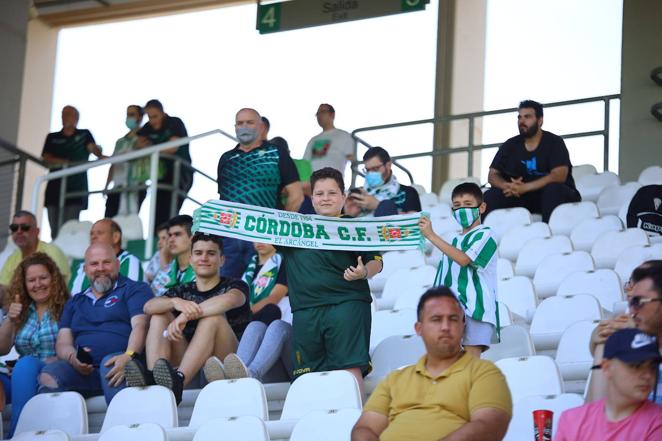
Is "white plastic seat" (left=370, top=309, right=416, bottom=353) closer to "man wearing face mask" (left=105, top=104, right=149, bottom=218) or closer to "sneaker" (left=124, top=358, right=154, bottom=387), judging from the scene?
"sneaker" (left=124, top=358, right=154, bottom=387)

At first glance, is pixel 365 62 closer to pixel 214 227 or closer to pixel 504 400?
pixel 214 227

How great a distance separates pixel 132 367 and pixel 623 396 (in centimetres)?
283

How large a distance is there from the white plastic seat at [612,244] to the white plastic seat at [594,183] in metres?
1.97

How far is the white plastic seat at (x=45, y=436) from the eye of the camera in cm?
616

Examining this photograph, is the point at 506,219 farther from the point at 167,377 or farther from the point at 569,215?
the point at 167,377

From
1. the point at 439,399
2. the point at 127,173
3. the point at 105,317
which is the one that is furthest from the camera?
the point at 127,173

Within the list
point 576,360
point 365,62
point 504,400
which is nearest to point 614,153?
point 365,62

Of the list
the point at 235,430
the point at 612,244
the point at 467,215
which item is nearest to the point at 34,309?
the point at 235,430

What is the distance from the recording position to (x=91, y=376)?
718 centimetres

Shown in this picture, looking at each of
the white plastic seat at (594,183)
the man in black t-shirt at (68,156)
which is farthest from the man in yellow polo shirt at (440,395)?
the man in black t-shirt at (68,156)

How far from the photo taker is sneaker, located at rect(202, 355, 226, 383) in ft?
21.6

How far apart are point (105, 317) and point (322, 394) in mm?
1720

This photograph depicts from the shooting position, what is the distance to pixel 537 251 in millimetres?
8711

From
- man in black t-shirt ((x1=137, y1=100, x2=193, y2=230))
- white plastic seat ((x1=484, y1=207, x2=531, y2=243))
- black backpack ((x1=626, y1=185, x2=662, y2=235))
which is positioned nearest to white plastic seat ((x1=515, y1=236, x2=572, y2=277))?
black backpack ((x1=626, y1=185, x2=662, y2=235))
